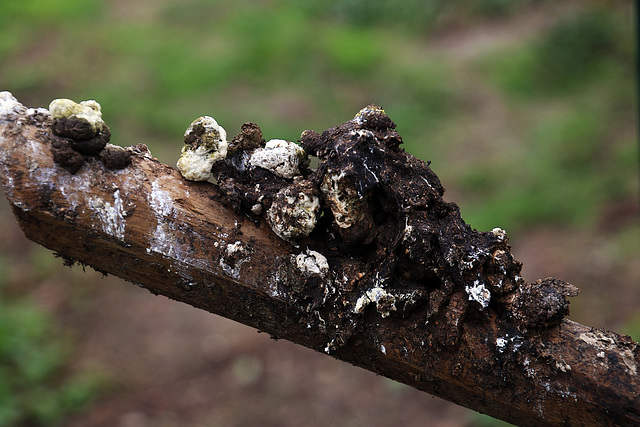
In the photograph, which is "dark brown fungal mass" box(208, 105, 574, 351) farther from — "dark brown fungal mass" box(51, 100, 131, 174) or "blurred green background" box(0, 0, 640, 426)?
"blurred green background" box(0, 0, 640, 426)

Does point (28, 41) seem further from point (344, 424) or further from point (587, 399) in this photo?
point (587, 399)

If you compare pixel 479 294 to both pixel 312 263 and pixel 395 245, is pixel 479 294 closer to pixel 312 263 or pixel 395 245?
pixel 395 245

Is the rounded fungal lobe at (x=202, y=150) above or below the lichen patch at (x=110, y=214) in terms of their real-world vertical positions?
above

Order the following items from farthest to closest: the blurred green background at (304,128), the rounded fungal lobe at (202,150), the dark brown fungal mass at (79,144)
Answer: the blurred green background at (304,128), the rounded fungal lobe at (202,150), the dark brown fungal mass at (79,144)

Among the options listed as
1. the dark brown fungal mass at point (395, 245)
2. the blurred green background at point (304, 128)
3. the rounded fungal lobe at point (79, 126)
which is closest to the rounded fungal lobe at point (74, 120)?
the rounded fungal lobe at point (79, 126)

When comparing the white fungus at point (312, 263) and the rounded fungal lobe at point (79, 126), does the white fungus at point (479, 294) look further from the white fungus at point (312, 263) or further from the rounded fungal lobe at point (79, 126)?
the rounded fungal lobe at point (79, 126)

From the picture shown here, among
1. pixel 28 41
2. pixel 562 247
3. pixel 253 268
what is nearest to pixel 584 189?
pixel 562 247
